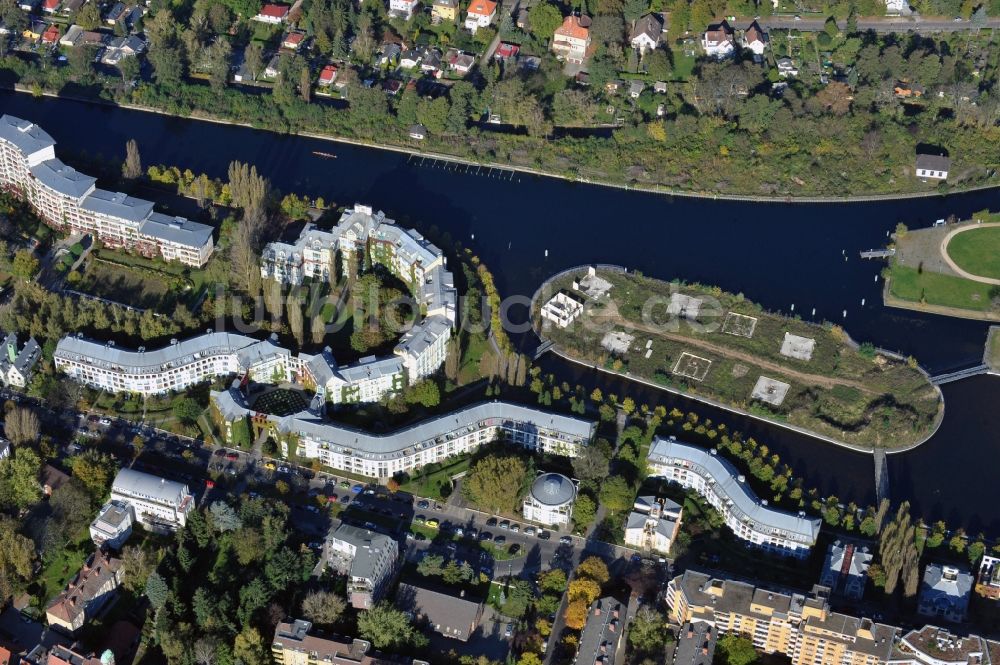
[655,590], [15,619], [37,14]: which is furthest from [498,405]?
[37,14]

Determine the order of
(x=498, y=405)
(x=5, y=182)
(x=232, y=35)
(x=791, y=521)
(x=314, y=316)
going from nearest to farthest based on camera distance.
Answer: (x=791, y=521) → (x=498, y=405) → (x=314, y=316) → (x=5, y=182) → (x=232, y=35)

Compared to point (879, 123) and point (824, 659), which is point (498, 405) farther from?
point (879, 123)

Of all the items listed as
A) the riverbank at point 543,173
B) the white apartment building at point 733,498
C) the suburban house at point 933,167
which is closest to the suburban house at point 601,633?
the white apartment building at point 733,498

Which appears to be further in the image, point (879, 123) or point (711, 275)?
point (879, 123)

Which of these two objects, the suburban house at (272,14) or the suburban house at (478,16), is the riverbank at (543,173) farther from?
the suburban house at (478,16)

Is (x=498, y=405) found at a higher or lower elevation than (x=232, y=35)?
lower

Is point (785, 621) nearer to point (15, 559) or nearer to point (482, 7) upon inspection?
point (15, 559)

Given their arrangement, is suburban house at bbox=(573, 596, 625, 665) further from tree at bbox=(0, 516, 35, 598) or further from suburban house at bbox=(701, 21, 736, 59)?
suburban house at bbox=(701, 21, 736, 59)
